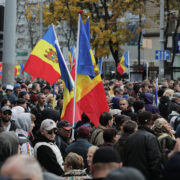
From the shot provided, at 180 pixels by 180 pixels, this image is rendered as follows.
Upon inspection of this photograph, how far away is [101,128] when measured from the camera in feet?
25.5

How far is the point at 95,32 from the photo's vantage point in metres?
31.4

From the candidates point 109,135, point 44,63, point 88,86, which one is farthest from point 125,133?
point 44,63

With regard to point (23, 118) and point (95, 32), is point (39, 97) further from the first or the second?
point (95, 32)

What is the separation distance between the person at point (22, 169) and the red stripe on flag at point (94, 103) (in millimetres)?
4982

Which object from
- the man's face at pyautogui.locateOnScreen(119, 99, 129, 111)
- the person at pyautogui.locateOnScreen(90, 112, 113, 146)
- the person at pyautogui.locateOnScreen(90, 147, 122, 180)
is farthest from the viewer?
the man's face at pyautogui.locateOnScreen(119, 99, 129, 111)

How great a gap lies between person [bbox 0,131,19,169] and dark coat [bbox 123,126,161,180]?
55.6 inches

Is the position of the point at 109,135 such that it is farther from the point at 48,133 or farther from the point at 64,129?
the point at 64,129

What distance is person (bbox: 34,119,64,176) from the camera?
6.27 metres

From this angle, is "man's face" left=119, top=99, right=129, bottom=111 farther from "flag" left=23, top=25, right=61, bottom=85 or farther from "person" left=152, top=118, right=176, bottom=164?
"person" left=152, top=118, right=176, bottom=164

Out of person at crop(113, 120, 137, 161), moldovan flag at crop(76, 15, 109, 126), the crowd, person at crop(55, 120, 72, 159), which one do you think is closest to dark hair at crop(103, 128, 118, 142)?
the crowd

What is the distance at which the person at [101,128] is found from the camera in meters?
7.54

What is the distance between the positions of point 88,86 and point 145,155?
122 inches

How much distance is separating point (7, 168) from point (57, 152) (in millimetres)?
3390

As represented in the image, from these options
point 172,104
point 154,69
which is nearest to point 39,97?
point 172,104
